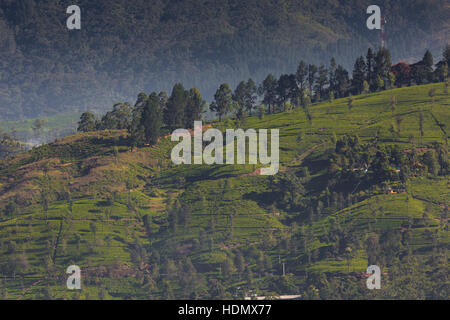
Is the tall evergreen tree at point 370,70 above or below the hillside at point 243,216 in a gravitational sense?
above

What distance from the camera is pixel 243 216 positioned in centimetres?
12900

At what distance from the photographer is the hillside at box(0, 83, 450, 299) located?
110812mm

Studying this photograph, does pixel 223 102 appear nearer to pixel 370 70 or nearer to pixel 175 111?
pixel 175 111

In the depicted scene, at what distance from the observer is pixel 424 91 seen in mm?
173000

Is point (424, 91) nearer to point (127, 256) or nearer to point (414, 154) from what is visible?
point (414, 154)

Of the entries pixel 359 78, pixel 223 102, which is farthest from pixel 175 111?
pixel 359 78

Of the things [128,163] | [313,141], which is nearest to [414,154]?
[313,141]

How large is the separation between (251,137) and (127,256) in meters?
50.4

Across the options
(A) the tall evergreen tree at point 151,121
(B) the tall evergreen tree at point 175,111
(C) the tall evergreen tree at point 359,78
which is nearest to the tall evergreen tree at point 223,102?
(B) the tall evergreen tree at point 175,111

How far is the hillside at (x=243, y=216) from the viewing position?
111 metres

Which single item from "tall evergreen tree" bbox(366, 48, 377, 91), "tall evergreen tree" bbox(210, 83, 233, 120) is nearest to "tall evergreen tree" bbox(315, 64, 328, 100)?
"tall evergreen tree" bbox(366, 48, 377, 91)

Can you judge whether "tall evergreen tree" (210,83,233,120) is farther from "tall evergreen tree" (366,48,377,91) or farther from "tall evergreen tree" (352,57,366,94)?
"tall evergreen tree" (366,48,377,91)

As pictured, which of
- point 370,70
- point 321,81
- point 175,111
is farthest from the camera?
point 321,81

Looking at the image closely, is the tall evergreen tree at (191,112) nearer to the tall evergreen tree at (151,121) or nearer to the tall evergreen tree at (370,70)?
the tall evergreen tree at (151,121)
